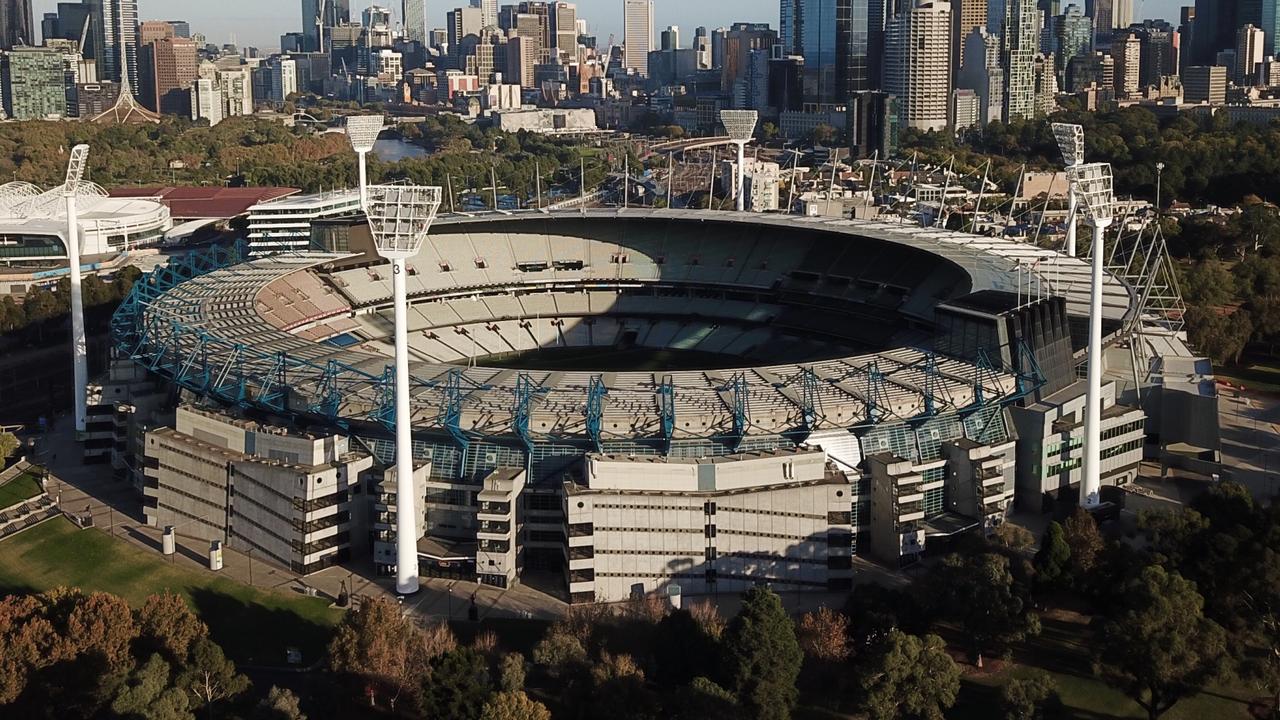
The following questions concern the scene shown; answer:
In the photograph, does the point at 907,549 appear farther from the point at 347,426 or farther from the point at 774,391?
the point at 347,426

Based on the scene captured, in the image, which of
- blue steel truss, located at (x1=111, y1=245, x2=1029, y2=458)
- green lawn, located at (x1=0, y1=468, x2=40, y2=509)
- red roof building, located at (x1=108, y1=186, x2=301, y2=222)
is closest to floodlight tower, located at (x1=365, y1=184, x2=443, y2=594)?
blue steel truss, located at (x1=111, y1=245, x2=1029, y2=458)

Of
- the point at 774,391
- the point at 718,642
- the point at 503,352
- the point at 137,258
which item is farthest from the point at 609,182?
the point at 718,642

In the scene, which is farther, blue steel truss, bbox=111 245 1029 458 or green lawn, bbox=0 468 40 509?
green lawn, bbox=0 468 40 509

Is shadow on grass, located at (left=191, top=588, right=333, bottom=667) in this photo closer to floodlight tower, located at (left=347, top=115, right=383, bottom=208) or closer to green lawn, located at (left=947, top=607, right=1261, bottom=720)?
green lawn, located at (left=947, top=607, right=1261, bottom=720)

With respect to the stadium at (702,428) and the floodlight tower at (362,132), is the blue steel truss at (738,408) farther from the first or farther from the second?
the floodlight tower at (362,132)

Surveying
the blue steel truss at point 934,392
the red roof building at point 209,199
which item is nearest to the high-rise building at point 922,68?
the red roof building at point 209,199

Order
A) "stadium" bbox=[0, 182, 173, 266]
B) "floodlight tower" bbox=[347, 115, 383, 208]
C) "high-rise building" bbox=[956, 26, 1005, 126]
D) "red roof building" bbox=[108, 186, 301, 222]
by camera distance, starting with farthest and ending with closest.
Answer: "high-rise building" bbox=[956, 26, 1005, 126], "red roof building" bbox=[108, 186, 301, 222], "stadium" bbox=[0, 182, 173, 266], "floodlight tower" bbox=[347, 115, 383, 208]

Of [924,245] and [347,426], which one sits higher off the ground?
[924,245]
